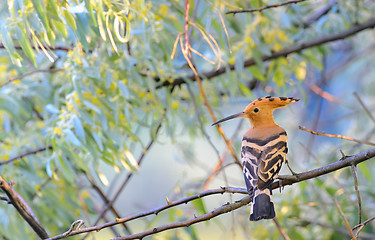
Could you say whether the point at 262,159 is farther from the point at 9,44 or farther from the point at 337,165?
the point at 9,44

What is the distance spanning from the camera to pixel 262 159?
1986 mm

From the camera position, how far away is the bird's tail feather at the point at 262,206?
1.77 meters

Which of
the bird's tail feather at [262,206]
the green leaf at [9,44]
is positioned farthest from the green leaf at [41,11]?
the bird's tail feather at [262,206]

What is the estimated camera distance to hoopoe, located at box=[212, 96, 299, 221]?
1.80 m

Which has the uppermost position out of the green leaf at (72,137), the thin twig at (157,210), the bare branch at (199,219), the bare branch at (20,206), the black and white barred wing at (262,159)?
the green leaf at (72,137)

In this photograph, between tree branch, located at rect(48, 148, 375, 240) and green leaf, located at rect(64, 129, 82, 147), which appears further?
green leaf, located at rect(64, 129, 82, 147)

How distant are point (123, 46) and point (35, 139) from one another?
0.79 metres

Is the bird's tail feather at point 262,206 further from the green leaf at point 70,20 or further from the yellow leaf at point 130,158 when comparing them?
the green leaf at point 70,20

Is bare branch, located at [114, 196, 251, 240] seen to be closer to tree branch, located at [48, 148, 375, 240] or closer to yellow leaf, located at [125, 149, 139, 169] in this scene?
tree branch, located at [48, 148, 375, 240]

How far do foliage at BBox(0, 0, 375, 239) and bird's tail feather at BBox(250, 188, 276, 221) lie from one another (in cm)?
48

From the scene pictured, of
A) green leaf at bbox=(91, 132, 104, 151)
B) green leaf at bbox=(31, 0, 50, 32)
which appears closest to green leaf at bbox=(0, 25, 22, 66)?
green leaf at bbox=(31, 0, 50, 32)

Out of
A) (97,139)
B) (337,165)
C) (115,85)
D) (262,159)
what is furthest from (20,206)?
(337,165)

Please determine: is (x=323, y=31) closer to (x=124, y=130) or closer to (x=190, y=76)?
(x=190, y=76)

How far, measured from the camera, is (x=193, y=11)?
2.78m
